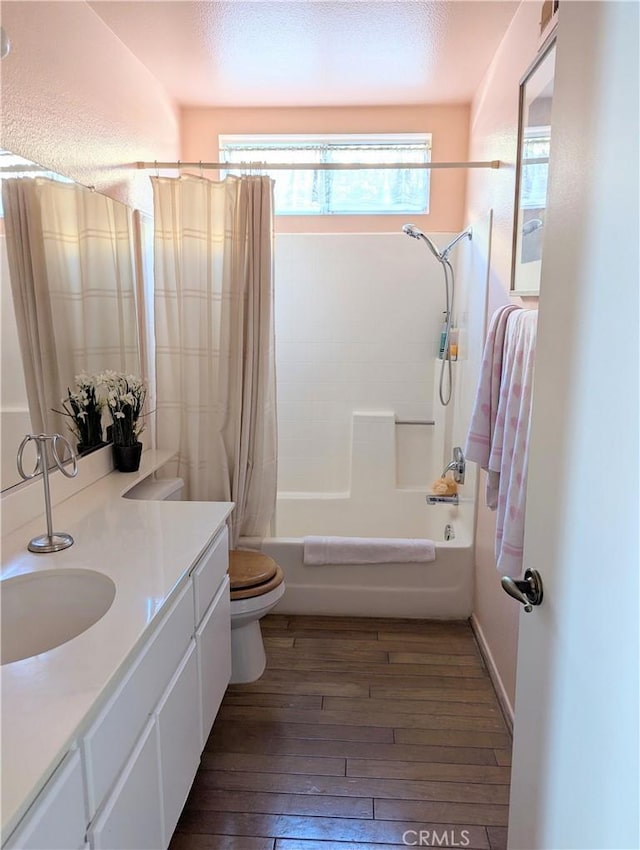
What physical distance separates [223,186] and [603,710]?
245 cm

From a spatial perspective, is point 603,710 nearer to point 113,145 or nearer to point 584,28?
point 584,28

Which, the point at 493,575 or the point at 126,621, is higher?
the point at 126,621

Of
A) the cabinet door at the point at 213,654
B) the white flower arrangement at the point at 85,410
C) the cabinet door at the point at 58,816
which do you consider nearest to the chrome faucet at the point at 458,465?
the cabinet door at the point at 213,654

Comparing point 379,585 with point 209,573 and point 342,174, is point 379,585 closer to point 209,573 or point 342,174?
point 209,573

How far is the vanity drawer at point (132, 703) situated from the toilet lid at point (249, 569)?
2.25ft

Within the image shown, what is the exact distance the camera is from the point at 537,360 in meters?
1.13

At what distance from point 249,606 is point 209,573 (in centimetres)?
54

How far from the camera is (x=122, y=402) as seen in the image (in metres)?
2.25

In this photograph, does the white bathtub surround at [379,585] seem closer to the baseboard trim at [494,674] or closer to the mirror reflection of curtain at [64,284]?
the baseboard trim at [494,674]

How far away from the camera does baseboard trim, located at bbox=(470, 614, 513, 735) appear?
2.13m

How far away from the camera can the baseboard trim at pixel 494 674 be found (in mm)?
2127

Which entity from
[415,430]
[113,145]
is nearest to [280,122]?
[113,145]

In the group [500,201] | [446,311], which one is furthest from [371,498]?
[500,201]

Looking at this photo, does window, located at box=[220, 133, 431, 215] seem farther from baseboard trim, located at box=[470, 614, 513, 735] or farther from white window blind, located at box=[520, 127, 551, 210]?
baseboard trim, located at box=[470, 614, 513, 735]
